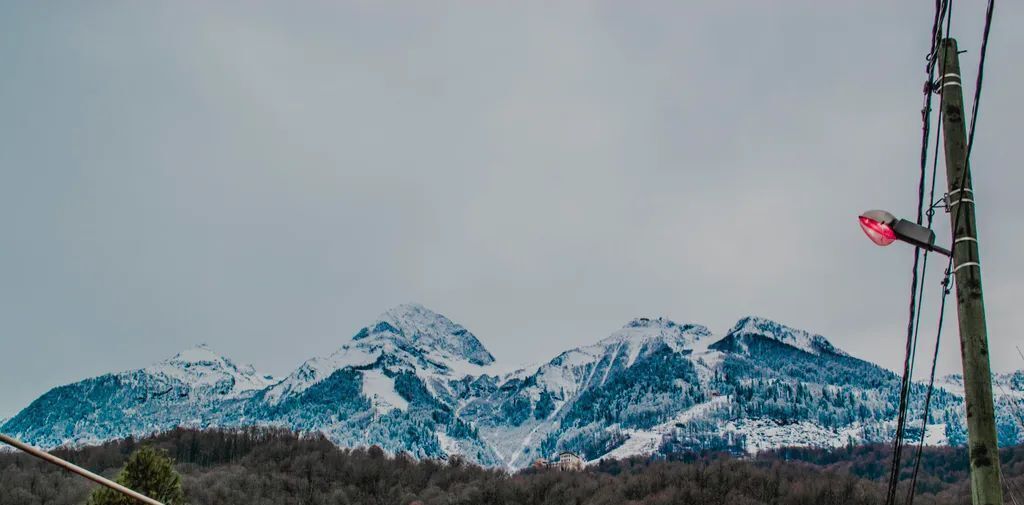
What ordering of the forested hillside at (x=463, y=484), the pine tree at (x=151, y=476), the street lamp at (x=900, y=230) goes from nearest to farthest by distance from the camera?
1. the street lamp at (x=900, y=230)
2. the pine tree at (x=151, y=476)
3. the forested hillside at (x=463, y=484)

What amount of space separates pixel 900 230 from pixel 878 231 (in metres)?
0.20

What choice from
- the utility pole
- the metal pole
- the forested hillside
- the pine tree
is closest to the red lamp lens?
the utility pole

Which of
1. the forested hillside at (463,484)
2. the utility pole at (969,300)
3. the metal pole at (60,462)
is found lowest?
the metal pole at (60,462)

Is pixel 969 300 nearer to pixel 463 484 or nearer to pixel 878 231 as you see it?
pixel 878 231

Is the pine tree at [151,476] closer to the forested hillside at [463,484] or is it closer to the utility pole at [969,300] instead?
the utility pole at [969,300]

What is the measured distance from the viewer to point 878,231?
28.2ft

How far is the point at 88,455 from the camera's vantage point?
197 m

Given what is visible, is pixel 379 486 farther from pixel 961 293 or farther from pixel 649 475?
pixel 961 293

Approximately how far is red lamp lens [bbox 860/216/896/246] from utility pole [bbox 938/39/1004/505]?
23.1 inches

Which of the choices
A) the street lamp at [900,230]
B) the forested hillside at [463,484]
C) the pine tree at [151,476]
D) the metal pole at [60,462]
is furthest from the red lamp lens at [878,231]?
the forested hillside at [463,484]

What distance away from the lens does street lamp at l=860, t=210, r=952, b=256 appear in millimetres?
8469

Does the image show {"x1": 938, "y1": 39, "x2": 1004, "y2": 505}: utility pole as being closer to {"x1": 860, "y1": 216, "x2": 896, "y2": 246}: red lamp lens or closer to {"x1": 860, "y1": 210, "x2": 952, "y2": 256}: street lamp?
{"x1": 860, "y1": 210, "x2": 952, "y2": 256}: street lamp

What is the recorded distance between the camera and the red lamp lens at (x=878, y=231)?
8.50 metres

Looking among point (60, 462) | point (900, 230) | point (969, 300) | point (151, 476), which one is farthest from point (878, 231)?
point (151, 476)
